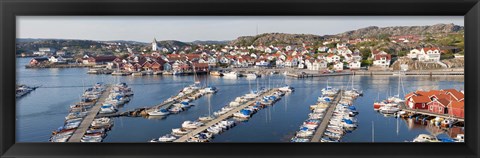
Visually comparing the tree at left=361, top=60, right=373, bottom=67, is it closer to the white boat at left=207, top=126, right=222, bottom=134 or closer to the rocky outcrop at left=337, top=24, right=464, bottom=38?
the rocky outcrop at left=337, top=24, right=464, bottom=38

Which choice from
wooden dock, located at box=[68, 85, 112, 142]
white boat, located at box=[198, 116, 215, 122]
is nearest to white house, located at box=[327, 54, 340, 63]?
white boat, located at box=[198, 116, 215, 122]

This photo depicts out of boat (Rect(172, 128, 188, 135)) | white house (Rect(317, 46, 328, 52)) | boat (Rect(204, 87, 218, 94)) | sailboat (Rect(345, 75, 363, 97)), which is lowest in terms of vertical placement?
boat (Rect(172, 128, 188, 135))

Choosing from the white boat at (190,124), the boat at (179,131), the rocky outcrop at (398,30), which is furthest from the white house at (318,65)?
the boat at (179,131)

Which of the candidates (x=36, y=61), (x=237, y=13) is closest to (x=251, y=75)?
(x=237, y=13)

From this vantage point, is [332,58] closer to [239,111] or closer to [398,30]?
[398,30]

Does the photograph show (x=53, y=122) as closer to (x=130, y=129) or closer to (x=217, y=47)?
(x=130, y=129)

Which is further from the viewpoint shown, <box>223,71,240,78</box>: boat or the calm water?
<box>223,71,240,78</box>: boat
